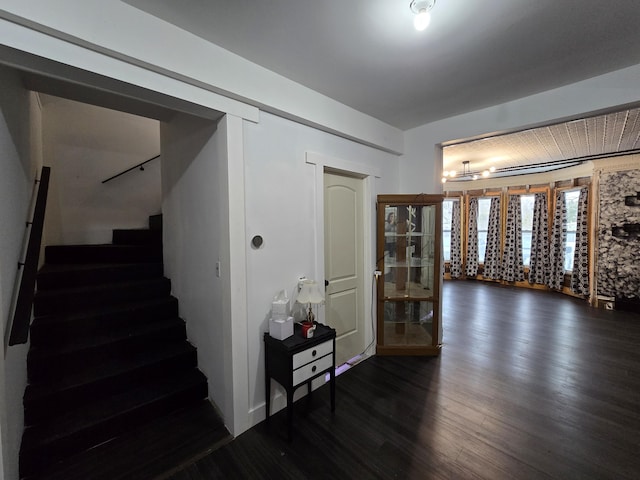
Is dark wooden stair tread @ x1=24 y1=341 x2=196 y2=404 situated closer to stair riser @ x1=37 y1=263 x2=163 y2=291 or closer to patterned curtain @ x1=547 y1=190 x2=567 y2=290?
stair riser @ x1=37 y1=263 x2=163 y2=291

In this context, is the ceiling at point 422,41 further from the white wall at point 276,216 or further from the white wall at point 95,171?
the white wall at point 95,171

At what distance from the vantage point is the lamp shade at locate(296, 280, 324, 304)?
2.03 metres

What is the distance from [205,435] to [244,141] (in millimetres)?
2130

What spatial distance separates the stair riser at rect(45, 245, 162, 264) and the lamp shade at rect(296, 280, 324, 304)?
218 centimetres

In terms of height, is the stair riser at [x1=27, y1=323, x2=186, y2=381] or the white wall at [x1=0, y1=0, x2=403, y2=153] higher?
the white wall at [x1=0, y1=0, x2=403, y2=153]

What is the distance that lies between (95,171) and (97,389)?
2970 mm

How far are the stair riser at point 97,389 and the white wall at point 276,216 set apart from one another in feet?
2.67

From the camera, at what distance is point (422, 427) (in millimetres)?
1904

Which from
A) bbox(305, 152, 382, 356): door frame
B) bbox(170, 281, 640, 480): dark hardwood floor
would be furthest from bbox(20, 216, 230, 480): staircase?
bbox(305, 152, 382, 356): door frame

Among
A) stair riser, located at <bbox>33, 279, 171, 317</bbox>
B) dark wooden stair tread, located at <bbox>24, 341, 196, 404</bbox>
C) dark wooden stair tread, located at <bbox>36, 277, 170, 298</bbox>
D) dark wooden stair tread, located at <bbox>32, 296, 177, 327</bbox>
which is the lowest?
dark wooden stair tread, located at <bbox>24, 341, 196, 404</bbox>

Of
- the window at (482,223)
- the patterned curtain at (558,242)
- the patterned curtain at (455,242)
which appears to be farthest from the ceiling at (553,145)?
the patterned curtain at (455,242)

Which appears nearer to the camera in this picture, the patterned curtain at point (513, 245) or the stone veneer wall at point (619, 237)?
the stone veneer wall at point (619, 237)

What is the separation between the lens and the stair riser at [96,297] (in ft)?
7.02

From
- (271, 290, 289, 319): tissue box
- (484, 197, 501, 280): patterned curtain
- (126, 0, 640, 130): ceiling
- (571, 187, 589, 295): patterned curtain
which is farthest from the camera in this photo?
(484, 197, 501, 280): patterned curtain
